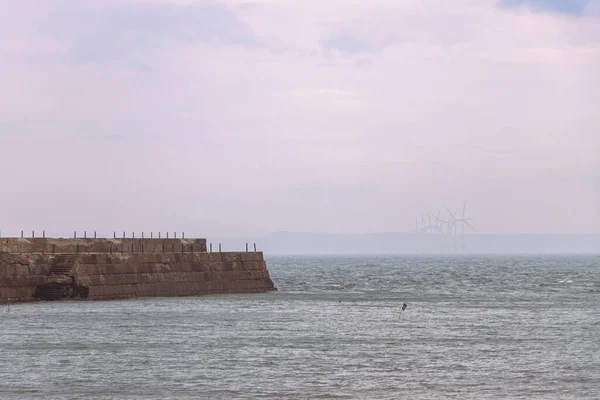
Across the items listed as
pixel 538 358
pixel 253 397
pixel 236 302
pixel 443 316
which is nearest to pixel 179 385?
pixel 253 397

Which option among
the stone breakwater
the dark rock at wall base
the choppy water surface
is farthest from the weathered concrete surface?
the choppy water surface

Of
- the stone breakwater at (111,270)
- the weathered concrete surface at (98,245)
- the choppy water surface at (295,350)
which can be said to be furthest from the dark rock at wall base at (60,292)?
the weathered concrete surface at (98,245)

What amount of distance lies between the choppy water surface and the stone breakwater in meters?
2.20

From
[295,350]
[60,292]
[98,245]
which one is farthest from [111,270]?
[295,350]

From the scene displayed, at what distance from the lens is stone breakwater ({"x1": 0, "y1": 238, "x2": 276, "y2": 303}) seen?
6956 cm

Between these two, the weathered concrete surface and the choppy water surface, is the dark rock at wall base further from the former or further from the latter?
the weathered concrete surface

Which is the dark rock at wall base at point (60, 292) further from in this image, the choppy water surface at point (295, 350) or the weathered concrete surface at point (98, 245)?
the weathered concrete surface at point (98, 245)

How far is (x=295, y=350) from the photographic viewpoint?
4519 cm

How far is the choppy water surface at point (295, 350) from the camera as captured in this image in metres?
34.8

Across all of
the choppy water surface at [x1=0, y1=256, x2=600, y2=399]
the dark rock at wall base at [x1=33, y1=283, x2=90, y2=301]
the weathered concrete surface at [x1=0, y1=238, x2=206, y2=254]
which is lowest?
the choppy water surface at [x1=0, y1=256, x2=600, y2=399]

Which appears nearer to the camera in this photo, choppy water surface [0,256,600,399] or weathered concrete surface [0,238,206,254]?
choppy water surface [0,256,600,399]

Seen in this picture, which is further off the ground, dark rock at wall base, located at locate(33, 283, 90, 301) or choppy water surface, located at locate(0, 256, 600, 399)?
dark rock at wall base, located at locate(33, 283, 90, 301)

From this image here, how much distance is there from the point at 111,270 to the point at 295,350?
31.4m

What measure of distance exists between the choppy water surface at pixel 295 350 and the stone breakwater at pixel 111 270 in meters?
2.20
